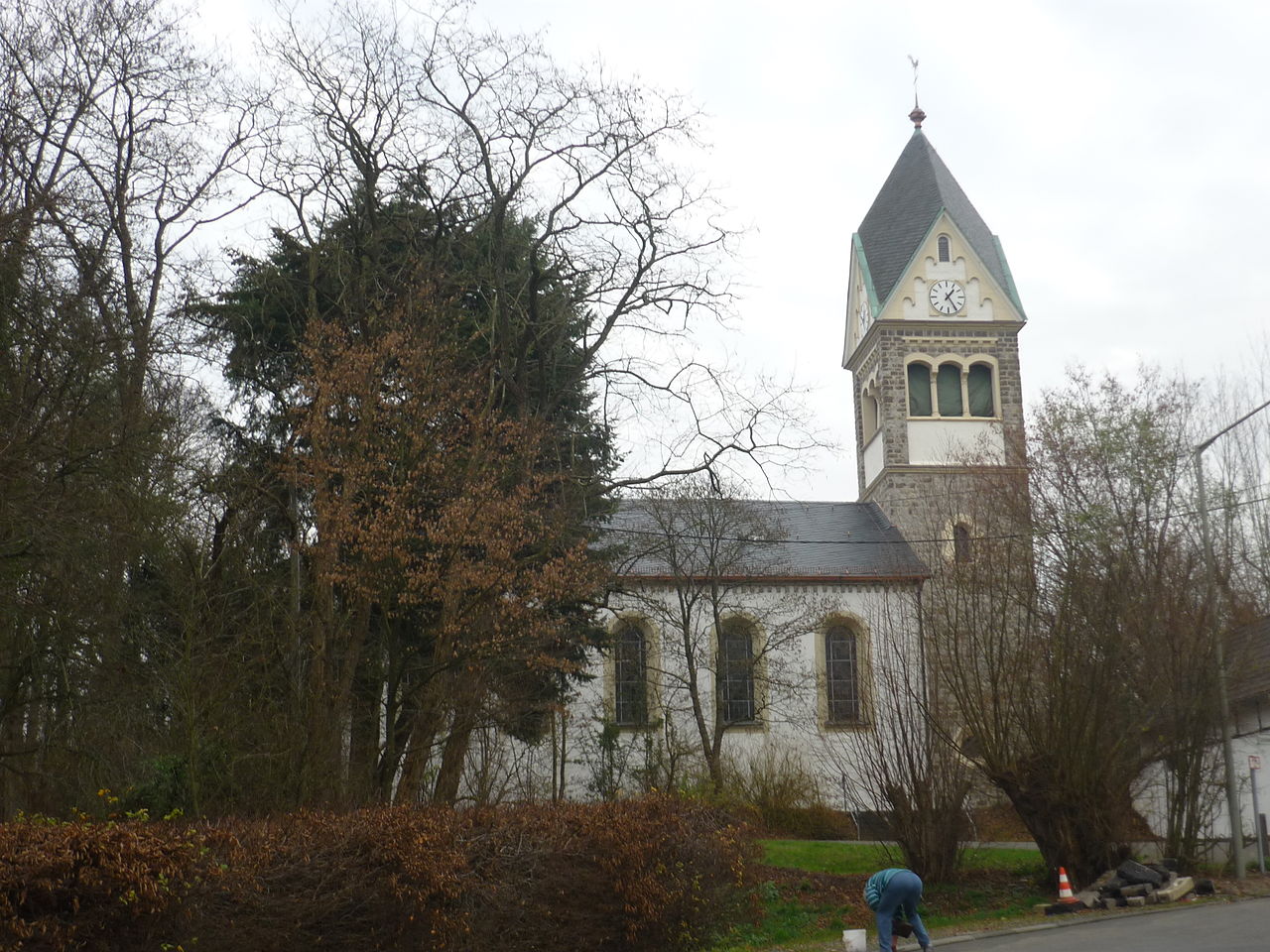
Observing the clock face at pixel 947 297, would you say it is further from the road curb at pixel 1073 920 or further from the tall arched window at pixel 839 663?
the road curb at pixel 1073 920

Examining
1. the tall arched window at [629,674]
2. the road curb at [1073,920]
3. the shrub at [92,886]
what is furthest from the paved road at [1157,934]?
the tall arched window at [629,674]

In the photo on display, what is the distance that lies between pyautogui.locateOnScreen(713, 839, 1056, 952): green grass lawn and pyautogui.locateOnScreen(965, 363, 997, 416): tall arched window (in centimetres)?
2477

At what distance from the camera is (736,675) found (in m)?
36.3

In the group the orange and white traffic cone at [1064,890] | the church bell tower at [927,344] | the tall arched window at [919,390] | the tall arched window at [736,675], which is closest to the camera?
the orange and white traffic cone at [1064,890]

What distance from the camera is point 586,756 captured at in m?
32.0

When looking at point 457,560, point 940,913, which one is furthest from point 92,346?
point 940,913

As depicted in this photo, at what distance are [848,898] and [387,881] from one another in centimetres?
867

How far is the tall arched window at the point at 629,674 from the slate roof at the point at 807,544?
6.65 ft

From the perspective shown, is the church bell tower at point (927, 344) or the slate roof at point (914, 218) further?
the slate roof at point (914, 218)

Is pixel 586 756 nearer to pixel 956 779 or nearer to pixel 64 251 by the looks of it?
pixel 956 779

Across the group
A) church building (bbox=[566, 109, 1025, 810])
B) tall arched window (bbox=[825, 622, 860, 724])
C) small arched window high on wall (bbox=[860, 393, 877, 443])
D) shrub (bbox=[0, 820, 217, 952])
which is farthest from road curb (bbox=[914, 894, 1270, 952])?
small arched window high on wall (bbox=[860, 393, 877, 443])

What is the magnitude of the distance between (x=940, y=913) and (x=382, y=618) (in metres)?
8.38

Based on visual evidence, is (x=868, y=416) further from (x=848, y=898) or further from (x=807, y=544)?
(x=848, y=898)

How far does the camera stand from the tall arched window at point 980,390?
44.3 metres
